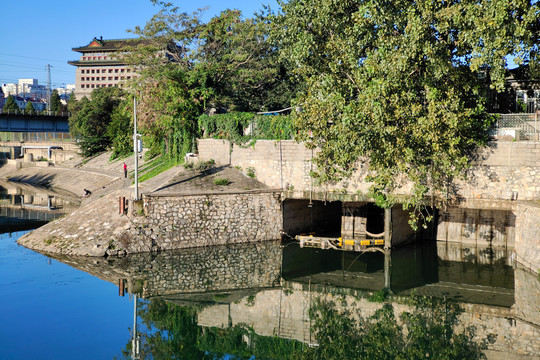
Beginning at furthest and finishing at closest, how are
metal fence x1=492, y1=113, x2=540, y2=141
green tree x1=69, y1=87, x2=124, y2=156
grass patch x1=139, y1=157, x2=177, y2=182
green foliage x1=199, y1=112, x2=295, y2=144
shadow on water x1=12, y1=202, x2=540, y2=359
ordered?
1. green tree x1=69, y1=87, x2=124, y2=156
2. grass patch x1=139, y1=157, x2=177, y2=182
3. green foliage x1=199, y1=112, x2=295, y2=144
4. metal fence x1=492, y1=113, x2=540, y2=141
5. shadow on water x1=12, y1=202, x2=540, y2=359

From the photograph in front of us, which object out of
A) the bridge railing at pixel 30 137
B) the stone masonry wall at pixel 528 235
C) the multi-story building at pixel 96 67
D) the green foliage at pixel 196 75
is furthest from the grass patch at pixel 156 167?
the multi-story building at pixel 96 67

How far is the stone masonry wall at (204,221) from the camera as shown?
28.2 metres

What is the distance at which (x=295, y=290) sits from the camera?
23.6 m

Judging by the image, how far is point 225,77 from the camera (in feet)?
135

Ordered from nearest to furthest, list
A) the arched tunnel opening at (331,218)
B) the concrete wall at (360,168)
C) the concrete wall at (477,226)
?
the concrete wall at (360,168) < the concrete wall at (477,226) < the arched tunnel opening at (331,218)

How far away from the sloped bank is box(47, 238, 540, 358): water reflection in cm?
80

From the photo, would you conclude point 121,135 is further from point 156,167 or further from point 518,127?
point 518,127

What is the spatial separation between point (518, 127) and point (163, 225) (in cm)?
1885

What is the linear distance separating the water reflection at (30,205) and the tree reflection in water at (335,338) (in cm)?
2014

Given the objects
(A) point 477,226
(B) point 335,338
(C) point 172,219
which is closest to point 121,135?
(C) point 172,219

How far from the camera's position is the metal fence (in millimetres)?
26531

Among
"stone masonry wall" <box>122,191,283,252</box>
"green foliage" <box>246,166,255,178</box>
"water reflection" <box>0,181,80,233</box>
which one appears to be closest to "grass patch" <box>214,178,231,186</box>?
"stone masonry wall" <box>122,191,283,252</box>

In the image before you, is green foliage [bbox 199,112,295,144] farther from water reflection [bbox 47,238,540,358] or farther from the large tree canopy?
water reflection [bbox 47,238,540,358]

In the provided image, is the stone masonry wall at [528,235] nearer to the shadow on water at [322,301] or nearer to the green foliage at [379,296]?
the shadow on water at [322,301]
